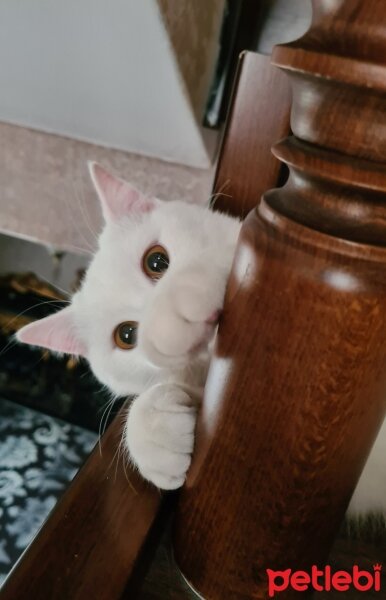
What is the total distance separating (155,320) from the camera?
45 cm

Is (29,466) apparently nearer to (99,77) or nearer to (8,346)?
(8,346)

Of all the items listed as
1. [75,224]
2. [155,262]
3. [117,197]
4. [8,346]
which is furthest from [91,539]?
[8,346]

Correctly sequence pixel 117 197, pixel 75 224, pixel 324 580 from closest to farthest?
pixel 324 580 → pixel 117 197 → pixel 75 224

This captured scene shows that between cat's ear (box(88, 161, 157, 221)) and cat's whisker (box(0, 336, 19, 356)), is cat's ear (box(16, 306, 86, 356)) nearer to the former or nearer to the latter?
cat's ear (box(88, 161, 157, 221))

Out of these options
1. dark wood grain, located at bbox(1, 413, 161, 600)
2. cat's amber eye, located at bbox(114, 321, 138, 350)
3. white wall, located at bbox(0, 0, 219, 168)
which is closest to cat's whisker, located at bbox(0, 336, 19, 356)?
white wall, located at bbox(0, 0, 219, 168)

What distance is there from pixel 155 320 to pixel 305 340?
0.53ft

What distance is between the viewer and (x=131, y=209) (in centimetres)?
Answer: 70

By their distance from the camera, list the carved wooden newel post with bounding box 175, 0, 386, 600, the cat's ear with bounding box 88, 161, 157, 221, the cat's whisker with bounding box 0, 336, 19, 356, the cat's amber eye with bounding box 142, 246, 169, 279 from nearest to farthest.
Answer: the carved wooden newel post with bounding box 175, 0, 386, 600 → the cat's amber eye with bounding box 142, 246, 169, 279 → the cat's ear with bounding box 88, 161, 157, 221 → the cat's whisker with bounding box 0, 336, 19, 356

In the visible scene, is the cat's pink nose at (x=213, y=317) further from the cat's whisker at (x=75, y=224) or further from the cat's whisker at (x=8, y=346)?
the cat's whisker at (x=8, y=346)

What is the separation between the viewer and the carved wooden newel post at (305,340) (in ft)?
0.90

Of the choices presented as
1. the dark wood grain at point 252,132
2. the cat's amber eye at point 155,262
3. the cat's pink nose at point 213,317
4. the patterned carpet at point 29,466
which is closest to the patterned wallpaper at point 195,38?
the dark wood grain at point 252,132

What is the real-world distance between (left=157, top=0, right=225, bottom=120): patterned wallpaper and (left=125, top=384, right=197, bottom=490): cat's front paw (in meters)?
0.52

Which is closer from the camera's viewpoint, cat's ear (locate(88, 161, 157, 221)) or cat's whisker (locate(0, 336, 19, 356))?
cat's ear (locate(88, 161, 157, 221))

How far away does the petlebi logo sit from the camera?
405 millimetres
